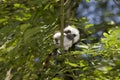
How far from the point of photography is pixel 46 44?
1.94m

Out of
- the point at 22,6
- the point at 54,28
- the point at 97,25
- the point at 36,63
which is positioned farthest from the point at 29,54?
the point at 97,25

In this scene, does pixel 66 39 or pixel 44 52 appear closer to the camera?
pixel 44 52

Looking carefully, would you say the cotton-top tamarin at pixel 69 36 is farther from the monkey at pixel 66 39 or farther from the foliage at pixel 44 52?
the foliage at pixel 44 52

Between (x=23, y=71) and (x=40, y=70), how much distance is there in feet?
0.31

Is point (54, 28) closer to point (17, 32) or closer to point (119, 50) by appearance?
point (17, 32)

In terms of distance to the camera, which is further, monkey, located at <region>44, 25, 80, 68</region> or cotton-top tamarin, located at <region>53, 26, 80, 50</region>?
cotton-top tamarin, located at <region>53, 26, 80, 50</region>


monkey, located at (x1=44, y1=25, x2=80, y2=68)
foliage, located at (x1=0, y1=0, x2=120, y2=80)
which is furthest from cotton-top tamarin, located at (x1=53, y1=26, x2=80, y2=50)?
foliage, located at (x1=0, y1=0, x2=120, y2=80)

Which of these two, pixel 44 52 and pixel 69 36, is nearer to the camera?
pixel 44 52

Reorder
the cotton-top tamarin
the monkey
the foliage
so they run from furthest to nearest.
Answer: the cotton-top tamarin
the monkey
the foliage

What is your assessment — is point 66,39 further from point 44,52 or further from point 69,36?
point 44,52

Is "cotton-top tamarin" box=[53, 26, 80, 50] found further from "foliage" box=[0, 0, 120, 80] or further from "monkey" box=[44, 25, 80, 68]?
"foliage" box=[0, 0, 120, 80]

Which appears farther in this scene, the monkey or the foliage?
the monkey

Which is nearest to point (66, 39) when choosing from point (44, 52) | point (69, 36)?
point (69, 36)

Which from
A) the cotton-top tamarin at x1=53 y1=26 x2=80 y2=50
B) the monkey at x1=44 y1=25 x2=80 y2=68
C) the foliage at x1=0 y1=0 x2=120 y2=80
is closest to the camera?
the foliage at x1=0 y1=0 x2=120 y2=80
